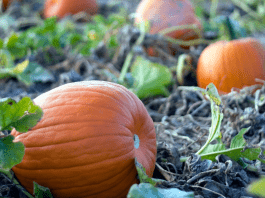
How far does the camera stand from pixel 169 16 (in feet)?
8.66

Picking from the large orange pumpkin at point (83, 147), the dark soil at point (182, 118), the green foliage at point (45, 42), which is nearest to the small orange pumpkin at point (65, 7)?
the dark soil at point (182, 118)

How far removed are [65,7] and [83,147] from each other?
9.10 ft

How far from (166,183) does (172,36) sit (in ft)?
5.72

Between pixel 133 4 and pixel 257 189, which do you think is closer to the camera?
pixel 257 189

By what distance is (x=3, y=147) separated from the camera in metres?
0.92

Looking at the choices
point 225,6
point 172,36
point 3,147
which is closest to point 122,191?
point 3,147

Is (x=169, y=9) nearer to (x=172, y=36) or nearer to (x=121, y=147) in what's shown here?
(x=172, y=36)

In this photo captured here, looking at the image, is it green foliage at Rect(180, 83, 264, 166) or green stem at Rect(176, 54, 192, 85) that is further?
green stem at Rect(176, 54, 192, 85)

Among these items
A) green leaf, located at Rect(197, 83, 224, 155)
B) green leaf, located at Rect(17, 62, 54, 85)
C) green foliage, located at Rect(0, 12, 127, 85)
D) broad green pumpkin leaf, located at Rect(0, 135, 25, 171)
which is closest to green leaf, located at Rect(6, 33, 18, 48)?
green foliage, located at Rect(0, 12, 127, 85)

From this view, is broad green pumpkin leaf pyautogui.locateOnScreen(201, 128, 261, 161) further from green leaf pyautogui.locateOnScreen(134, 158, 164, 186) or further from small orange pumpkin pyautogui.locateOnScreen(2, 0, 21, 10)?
small orange pumpkin pyautogui.locateOnScreen(2, 0, 21, 10)

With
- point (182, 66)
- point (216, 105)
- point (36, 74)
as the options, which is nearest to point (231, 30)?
point (182, 66)

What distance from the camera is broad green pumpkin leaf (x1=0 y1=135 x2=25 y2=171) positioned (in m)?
0.88

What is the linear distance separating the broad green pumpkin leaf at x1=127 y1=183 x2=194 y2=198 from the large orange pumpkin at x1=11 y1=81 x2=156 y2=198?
16cm

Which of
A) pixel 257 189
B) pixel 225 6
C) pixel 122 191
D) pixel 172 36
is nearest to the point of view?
pixel 257 189
